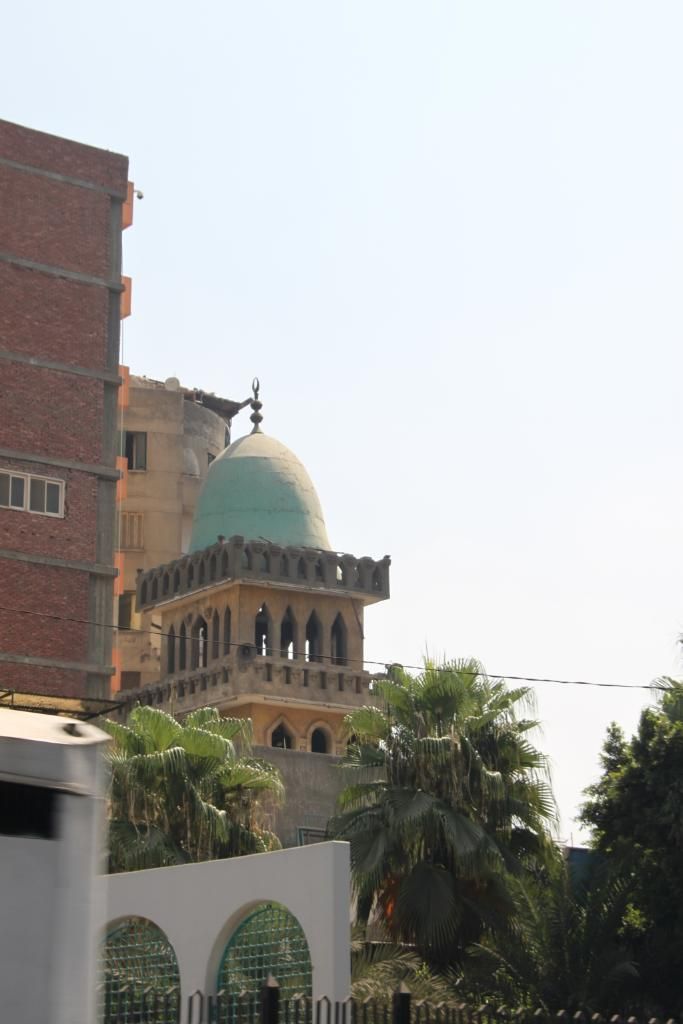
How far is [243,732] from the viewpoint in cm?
3153

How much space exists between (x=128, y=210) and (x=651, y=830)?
1932 cm

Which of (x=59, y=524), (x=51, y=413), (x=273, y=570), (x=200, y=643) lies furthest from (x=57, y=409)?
(x=200, y=643)

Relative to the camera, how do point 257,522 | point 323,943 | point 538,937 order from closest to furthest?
point 323,943, point 538,937, point 257,522

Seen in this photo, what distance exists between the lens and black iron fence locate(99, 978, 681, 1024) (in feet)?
51.2

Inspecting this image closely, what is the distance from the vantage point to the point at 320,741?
48.9 metres

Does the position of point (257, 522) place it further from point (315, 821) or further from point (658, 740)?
point (658, 740)

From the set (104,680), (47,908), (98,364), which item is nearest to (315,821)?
(104,680)

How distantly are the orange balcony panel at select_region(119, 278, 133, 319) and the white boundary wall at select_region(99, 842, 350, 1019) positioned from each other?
2144cm

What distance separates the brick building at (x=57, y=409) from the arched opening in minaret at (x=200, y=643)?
11.7m

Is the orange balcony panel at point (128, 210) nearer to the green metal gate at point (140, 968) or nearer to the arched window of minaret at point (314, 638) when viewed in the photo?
Answer: the arched window of minaret at point (314, 638)

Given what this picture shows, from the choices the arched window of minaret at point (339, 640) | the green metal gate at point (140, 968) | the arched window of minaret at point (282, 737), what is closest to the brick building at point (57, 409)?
the arched window of minaret at point (282, 737)

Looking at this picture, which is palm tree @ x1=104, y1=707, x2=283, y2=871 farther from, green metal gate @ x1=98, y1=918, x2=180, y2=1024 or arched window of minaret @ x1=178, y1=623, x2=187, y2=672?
arched window of minaret @ x1=178, y1=623, x2=187, y2=672

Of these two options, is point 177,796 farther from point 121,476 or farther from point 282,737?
point 282,737

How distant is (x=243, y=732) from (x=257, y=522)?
20.3m
